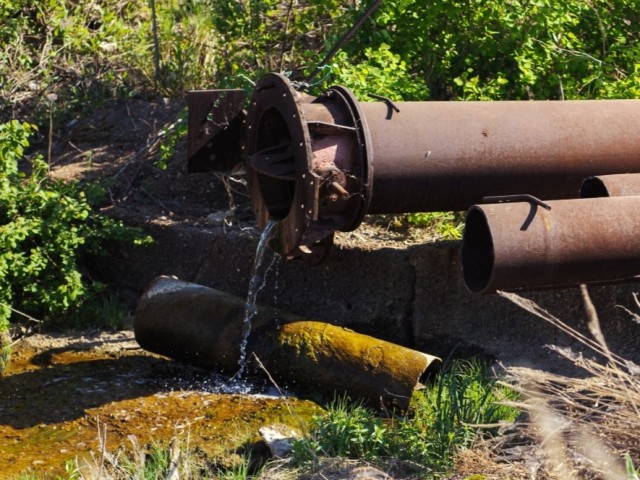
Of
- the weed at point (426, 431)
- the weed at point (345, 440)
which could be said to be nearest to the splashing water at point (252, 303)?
the weed at point (426, 431)

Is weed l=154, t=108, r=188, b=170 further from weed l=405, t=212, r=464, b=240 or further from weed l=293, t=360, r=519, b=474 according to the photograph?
weed l=293, t=360, r=519, b=474

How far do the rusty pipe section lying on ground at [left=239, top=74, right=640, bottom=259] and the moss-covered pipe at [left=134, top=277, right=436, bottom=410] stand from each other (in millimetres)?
552

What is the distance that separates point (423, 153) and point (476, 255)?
1.88 feet

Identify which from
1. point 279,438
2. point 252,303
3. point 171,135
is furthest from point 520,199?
point 171,135

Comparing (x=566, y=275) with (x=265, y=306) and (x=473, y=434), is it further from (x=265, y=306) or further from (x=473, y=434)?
(x=265, y=306)

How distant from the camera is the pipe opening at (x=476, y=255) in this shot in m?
4.86

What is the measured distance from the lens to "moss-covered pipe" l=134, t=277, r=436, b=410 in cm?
536

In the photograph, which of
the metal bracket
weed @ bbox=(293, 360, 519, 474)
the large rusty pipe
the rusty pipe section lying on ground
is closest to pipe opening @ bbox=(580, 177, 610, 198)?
the rusty pipe section lying on ground

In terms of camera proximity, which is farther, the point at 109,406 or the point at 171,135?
the point at 171,135

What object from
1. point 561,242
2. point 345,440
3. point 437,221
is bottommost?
point 345,440

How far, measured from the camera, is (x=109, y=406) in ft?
18.5

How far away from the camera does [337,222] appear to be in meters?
5.29

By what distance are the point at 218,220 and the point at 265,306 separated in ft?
4.48

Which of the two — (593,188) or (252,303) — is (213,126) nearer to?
(252,303)
